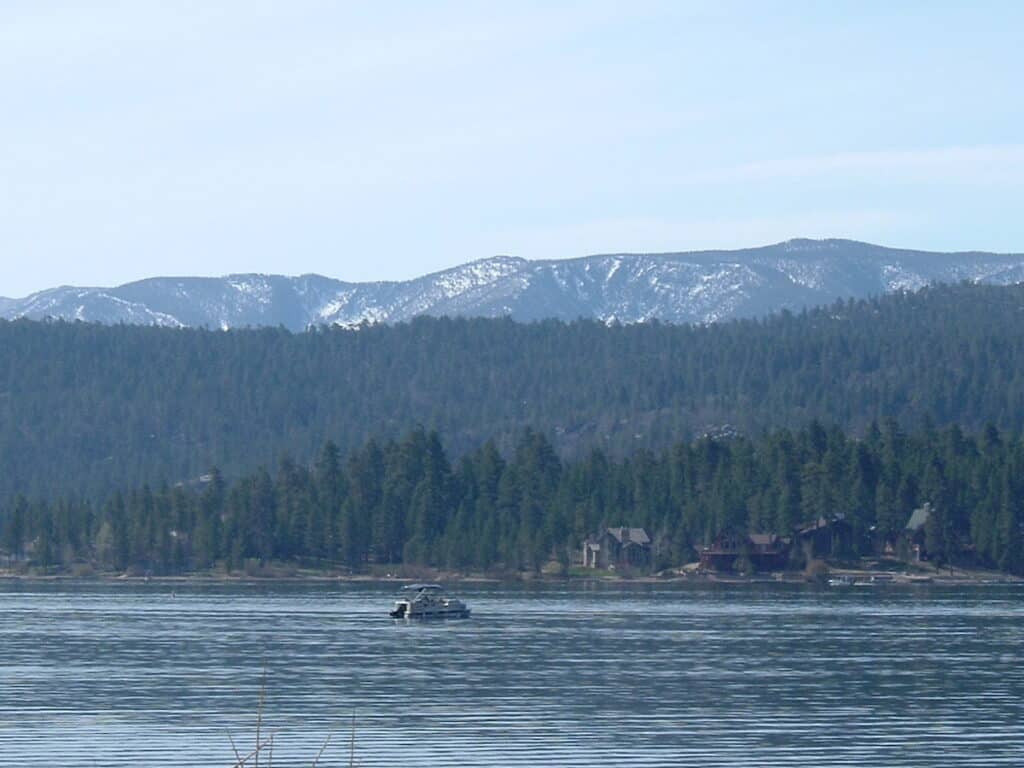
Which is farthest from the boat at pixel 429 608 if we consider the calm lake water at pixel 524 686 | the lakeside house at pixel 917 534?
the lakeside house at pixel 917 534

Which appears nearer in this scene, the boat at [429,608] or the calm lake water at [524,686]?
the calm lake water at [524,686]

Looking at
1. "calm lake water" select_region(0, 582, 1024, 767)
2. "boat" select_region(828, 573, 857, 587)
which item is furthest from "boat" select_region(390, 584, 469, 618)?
"boat" select_region(828, 573, 857, 587)

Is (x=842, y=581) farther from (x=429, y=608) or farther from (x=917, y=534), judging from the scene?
(x=429, y=608)

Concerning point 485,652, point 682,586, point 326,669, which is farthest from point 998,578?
point 326,669

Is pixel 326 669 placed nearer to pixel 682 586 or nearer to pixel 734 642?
pixel 734 642

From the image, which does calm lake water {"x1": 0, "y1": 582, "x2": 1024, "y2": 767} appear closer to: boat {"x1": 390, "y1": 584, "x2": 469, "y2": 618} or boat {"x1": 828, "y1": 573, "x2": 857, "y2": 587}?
boat {"x1": 390, "y1": 584, "x2": 469, "y2": 618}

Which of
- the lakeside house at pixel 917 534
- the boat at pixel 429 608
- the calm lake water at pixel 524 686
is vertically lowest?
the calm lake water at pixel 524 686

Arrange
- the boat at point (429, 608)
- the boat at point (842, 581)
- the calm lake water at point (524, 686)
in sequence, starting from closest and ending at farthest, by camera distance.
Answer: the calm lake water at point (524, 686) → the boat at point (429, 608) → the boat at point (842, 581)

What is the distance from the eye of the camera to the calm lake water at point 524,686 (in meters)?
55.9

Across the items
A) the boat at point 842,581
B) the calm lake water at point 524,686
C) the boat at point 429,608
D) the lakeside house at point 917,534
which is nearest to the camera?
the calm lake water at point 524,686

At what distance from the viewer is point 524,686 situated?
74500 mm

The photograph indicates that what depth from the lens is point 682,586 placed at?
18588 centimetres

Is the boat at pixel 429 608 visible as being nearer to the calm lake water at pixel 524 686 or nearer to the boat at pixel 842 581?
the calm lake water at pixel 524 686

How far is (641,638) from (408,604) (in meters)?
31.3
